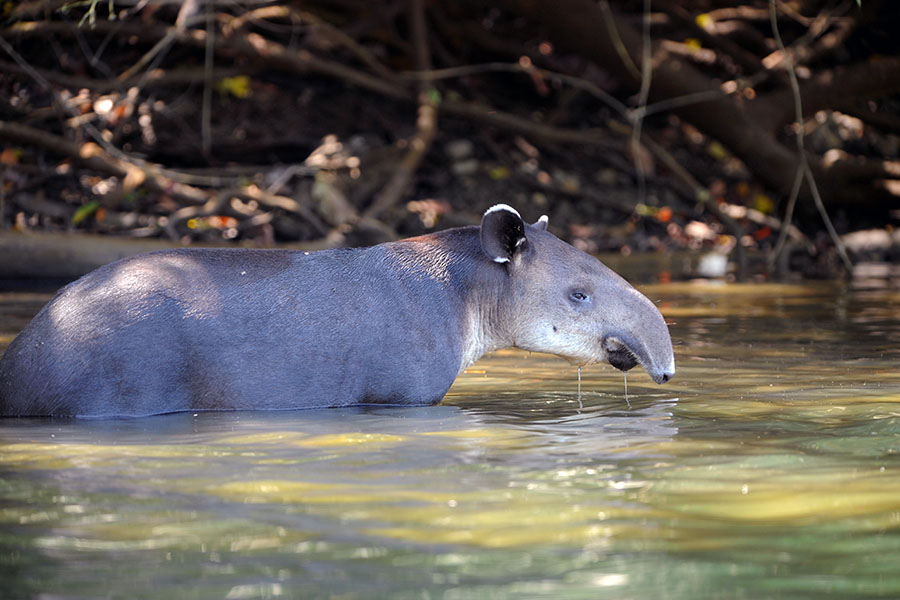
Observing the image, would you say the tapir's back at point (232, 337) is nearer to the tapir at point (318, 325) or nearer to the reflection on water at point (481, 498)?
the tapir at point (318, 325)

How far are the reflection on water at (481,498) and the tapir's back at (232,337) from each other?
19 centimetres

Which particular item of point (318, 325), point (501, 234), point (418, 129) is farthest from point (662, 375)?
point (418, 129)

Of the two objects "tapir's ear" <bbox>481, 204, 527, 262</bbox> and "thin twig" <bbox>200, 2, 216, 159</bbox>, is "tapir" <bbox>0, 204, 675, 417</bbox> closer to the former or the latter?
"tapir's ear" <bbox>481, 204, 527, 262</bbox>

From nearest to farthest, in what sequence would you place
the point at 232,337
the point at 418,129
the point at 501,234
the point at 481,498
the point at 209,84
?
the point at 481,498, the point at 232,337, the point at 501,234, the point at 209,84, the point at 418,129

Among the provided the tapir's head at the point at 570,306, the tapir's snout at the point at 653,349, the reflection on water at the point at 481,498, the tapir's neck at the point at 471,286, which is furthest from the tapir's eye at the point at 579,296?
the reflection on water at the point at 481,498

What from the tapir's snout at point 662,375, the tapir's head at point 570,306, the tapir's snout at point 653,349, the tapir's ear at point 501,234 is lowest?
the tapir's snout at point 662,375

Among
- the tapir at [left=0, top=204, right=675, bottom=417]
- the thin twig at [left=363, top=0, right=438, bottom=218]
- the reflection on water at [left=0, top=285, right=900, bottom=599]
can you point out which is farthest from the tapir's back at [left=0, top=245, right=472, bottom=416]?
the thin twig at [left=363, top=0, right=438, bottom=218]

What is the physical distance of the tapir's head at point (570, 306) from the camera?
6738 mm

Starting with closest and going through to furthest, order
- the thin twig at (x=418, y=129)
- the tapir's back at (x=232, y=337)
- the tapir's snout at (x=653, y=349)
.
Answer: the tapir's back at (x=232, y=337)
the tapir's snout at (x=653, y=349)
the thin twig at (x=418, y=129)

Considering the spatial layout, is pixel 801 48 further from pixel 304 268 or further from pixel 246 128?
pixel 304 268

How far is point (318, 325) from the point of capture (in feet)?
21.3

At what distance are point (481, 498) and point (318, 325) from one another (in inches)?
93.3

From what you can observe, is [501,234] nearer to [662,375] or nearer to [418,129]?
[662,375]

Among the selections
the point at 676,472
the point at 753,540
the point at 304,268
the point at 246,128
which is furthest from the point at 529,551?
the point at 246,128
